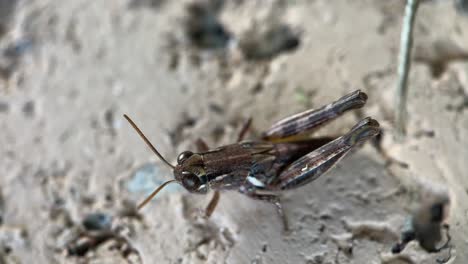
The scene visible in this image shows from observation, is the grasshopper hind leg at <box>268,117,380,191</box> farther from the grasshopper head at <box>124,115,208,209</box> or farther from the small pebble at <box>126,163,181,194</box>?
the small pebble at <box>126,163,181,194</box>

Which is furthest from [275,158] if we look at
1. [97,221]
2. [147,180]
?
[97,221]

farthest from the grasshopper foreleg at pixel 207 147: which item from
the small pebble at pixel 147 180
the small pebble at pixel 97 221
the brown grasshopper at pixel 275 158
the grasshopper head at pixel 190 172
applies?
the small pebble at pixel 97 221

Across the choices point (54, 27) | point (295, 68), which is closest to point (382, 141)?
point (295, 68)

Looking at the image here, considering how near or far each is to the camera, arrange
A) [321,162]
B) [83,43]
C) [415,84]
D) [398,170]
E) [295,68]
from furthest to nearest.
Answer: [83,43], [295,68], [415,84], [398,170], [321,162]

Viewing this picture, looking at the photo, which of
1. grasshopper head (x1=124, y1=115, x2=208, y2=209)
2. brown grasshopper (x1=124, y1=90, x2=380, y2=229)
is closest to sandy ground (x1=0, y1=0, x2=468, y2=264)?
brown grasshopper (x1=124, y1=90, x2=380, y2=229)

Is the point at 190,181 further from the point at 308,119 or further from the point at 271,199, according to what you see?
the point at 308,119

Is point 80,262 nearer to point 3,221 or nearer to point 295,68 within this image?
point 3,221
